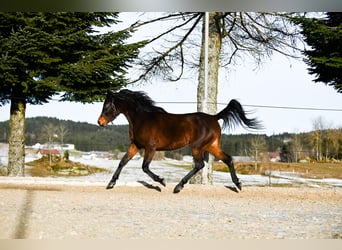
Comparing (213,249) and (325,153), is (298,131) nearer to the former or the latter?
(325,153)

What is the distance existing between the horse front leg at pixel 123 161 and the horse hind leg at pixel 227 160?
70 centimetres

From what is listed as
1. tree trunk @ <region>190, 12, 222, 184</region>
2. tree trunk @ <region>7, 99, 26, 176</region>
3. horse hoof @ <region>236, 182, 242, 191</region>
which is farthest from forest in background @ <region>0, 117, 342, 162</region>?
tree trunk @ <region>190, 12, 222, 184</region>

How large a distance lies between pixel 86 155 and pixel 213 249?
5.30 ft

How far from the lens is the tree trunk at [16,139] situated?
436 cm

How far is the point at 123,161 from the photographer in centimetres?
421

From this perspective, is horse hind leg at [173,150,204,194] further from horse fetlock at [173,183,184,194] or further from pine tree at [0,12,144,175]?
pine tree at [0,12,144,175]

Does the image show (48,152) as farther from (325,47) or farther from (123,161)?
(325,47)

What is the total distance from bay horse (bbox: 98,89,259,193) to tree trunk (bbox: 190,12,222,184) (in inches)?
8.6

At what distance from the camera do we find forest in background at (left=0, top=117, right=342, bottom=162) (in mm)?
4301

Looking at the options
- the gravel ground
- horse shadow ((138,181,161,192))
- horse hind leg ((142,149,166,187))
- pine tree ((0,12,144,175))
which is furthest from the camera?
pine tree ((0,12,144,175))

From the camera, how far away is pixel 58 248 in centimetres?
335

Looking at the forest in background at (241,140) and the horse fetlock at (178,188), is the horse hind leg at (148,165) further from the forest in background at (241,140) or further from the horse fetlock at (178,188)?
the forest in background at (241,140)

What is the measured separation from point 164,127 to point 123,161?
48cm

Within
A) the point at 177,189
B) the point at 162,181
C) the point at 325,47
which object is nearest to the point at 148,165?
the point at 162,181
